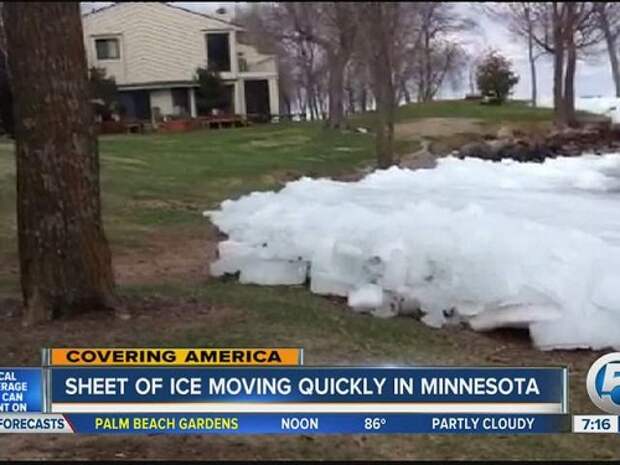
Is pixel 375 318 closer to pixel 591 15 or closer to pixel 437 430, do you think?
pixel 437 430

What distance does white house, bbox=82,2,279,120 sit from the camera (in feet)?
59.4

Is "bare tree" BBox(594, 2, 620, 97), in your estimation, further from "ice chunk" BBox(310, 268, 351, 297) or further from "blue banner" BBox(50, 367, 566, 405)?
"blue banner" BBox(50, 367, 566, 405)

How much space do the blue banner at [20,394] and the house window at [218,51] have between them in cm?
1600

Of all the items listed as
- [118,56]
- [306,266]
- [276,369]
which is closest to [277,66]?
[118,56]

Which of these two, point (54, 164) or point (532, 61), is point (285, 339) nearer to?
point (54, 164)

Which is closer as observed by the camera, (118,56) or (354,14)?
(354,14)

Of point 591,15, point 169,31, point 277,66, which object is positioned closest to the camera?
point 591,15

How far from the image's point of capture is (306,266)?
19.4ft

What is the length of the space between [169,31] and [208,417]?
19267 millimetres

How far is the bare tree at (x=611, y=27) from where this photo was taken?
6.13 m

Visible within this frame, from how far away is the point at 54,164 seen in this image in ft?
14.0

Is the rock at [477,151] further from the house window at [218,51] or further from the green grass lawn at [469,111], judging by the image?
the house window at [218,51]

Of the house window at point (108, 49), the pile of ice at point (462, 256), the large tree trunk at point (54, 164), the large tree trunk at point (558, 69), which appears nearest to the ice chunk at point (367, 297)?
the pile of ice at point (462, 256)

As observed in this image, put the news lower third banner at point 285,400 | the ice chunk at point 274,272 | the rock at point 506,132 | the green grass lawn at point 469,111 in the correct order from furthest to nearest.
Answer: the rock at point 506,132, the green grass lawn at point 469,111, the ice chunk at point 274,272, the news lower third banner at point 285,400
